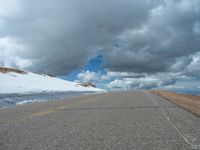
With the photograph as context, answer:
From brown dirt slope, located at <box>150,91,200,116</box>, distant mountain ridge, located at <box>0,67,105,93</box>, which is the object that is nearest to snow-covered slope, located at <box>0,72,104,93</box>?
distant mountain ridge, located at <box>0,67,105,93</box>

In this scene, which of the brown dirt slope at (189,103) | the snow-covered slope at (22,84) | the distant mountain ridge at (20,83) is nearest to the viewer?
the brown dirt slope at (189,103)

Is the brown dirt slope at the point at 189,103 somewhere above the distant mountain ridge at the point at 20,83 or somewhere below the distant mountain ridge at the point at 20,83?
below

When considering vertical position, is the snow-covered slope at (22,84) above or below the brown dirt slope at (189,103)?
above

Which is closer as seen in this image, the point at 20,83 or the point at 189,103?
the point at 189,103

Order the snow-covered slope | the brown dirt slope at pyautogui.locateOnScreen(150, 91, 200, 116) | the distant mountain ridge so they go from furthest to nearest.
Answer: the distant mountain ridge → the snow-covered slope → the brown dirt slope at pyautogui.locateOnScreen(150, 91, 200, 116)

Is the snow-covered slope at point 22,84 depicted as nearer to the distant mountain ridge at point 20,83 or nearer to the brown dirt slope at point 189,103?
the distant mountain ridge at point 20,83

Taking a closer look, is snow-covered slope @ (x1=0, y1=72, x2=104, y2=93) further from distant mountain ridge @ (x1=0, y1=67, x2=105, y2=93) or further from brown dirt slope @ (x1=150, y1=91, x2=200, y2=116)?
brown dirt slope @ (x1=150, y1=91, x2=200, y2=116)

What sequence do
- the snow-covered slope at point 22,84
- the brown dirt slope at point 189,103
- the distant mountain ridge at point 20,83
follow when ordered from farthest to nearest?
1. the distant mountain ridge at point 20,83
2. the snow-covered slope at point 22,84
3. the brown dirt slope at point 189,103

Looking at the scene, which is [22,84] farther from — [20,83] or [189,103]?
[189,103]

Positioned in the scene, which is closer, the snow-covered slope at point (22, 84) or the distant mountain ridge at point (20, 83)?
the snow-covered slope at point (22, 84)

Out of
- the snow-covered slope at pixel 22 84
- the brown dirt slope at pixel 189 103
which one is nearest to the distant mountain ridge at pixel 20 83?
the snow-covered slope at pixel 22 84

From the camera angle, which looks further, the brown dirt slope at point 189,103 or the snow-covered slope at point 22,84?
the snow-covered slope at point 22,84

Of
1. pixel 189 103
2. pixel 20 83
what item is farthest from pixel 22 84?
pixel 189 103

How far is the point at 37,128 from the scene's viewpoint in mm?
8758
